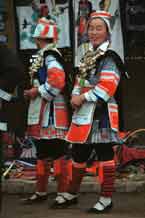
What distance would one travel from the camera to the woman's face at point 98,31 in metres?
6.21

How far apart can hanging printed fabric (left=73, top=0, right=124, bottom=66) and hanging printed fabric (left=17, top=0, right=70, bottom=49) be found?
0.49ft

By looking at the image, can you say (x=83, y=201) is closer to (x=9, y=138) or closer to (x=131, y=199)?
(x=131, y=199)

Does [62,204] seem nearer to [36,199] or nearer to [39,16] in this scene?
[36,199]

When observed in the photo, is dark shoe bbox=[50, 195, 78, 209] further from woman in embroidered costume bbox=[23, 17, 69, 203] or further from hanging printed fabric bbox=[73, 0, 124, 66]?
hanging printed fabric bbox=[73, 0, 124, 66]

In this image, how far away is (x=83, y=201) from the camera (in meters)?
7.00

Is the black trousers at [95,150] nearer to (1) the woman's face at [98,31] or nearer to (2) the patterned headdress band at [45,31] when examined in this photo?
(1) the woman's face at [98,31]

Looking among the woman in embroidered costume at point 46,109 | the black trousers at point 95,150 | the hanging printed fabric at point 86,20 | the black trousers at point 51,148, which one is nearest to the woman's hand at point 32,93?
the woman in embroidered costume at point 46,109

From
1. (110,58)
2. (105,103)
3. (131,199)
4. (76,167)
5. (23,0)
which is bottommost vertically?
(131,199)

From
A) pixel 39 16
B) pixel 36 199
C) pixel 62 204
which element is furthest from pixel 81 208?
pixel 39 16

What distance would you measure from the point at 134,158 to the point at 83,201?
129 centimetres

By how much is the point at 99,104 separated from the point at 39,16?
2701 mm

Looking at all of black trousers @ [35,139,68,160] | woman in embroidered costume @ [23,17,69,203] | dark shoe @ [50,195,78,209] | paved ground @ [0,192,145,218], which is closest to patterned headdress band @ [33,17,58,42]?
woman in embroidered costume @ [23,17,69,203]

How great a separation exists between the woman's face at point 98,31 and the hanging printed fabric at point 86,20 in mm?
2110

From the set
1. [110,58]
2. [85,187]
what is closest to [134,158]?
[85,187]
